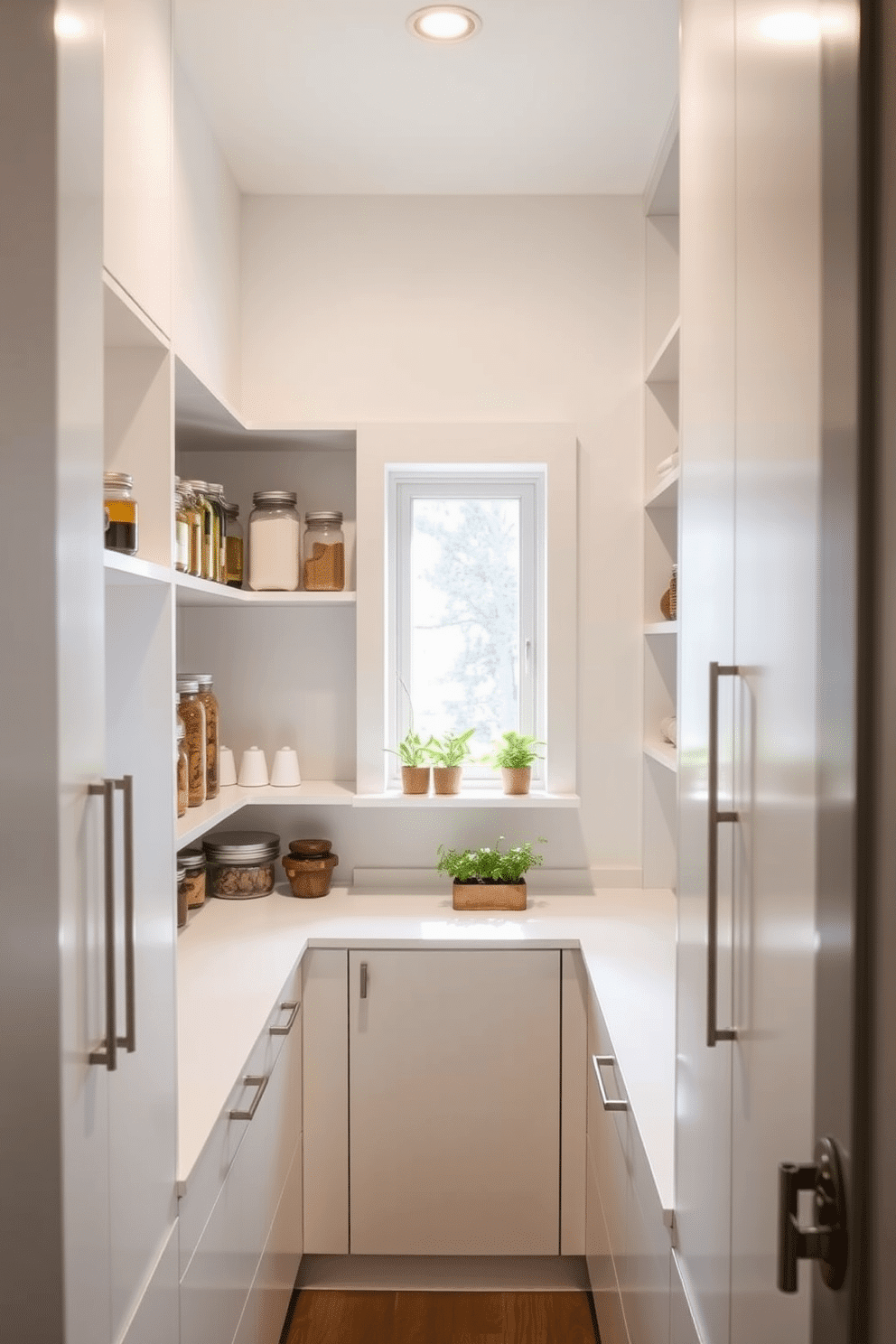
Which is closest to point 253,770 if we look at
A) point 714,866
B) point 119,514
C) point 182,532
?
point 182,532

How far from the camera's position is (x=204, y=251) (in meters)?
2.33

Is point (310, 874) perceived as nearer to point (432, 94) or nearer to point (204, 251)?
point (204, 251)

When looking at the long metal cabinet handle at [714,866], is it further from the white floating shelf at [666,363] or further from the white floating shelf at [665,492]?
the white floating shelf at [666,363]

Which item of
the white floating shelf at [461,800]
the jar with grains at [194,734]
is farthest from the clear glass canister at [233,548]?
the white floating shelf at [461,800]

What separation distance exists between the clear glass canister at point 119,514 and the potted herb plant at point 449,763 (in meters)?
1.40

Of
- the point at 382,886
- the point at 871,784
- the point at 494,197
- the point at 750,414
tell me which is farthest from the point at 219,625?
→ the point at 871,784

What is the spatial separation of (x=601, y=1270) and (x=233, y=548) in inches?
70.8

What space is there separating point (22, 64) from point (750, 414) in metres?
0.74

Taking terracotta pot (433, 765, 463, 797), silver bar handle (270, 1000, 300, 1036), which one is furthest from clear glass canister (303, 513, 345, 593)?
silver bar handle (270, 1000, 300, 1036)

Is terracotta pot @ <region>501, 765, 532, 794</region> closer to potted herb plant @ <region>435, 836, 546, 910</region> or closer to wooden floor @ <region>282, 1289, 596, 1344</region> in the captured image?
potted herb plant @ <region>435, 836, 546, 910</region>

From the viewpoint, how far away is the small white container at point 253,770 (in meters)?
2.73

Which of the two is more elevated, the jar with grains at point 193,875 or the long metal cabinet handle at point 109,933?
the long metal cabinet handle at point 109,933

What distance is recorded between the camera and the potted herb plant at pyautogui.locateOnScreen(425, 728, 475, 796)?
2688 mm

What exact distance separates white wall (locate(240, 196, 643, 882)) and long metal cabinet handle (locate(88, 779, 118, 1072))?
1916 millimetres
